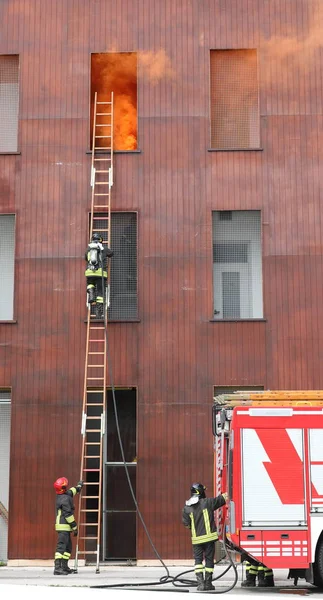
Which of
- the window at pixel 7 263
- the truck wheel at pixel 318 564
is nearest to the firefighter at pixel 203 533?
the truck wheel at pixel 318 564

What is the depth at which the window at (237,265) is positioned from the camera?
18.0m

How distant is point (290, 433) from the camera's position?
1206 centimetres

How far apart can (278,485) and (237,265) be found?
279 inches

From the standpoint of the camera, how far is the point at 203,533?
12195 millimetres

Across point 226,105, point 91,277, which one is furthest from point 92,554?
point 226,105

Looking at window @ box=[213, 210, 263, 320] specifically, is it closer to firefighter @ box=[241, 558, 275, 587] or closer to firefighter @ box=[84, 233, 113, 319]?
firefighter @ box=[84, 233, 113, 319]

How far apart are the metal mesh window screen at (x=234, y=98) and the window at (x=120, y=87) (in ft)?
6.12

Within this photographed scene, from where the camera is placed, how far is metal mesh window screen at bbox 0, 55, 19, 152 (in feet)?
61.5

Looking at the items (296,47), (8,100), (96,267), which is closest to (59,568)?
(96,267)

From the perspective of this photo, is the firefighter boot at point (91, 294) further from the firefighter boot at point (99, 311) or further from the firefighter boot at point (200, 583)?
the firefighter boot at point (200, 583)

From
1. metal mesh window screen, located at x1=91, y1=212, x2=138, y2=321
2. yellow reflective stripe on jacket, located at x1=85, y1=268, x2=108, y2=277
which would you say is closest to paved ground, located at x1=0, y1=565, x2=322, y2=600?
metal mesh window screen, located at x1=91, y1=212, x2=138, y2=321

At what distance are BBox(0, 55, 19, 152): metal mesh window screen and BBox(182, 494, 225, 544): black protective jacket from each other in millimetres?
10028

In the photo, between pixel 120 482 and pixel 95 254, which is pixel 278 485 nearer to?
pixel 120 482

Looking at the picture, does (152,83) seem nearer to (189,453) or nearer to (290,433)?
(189,453)
